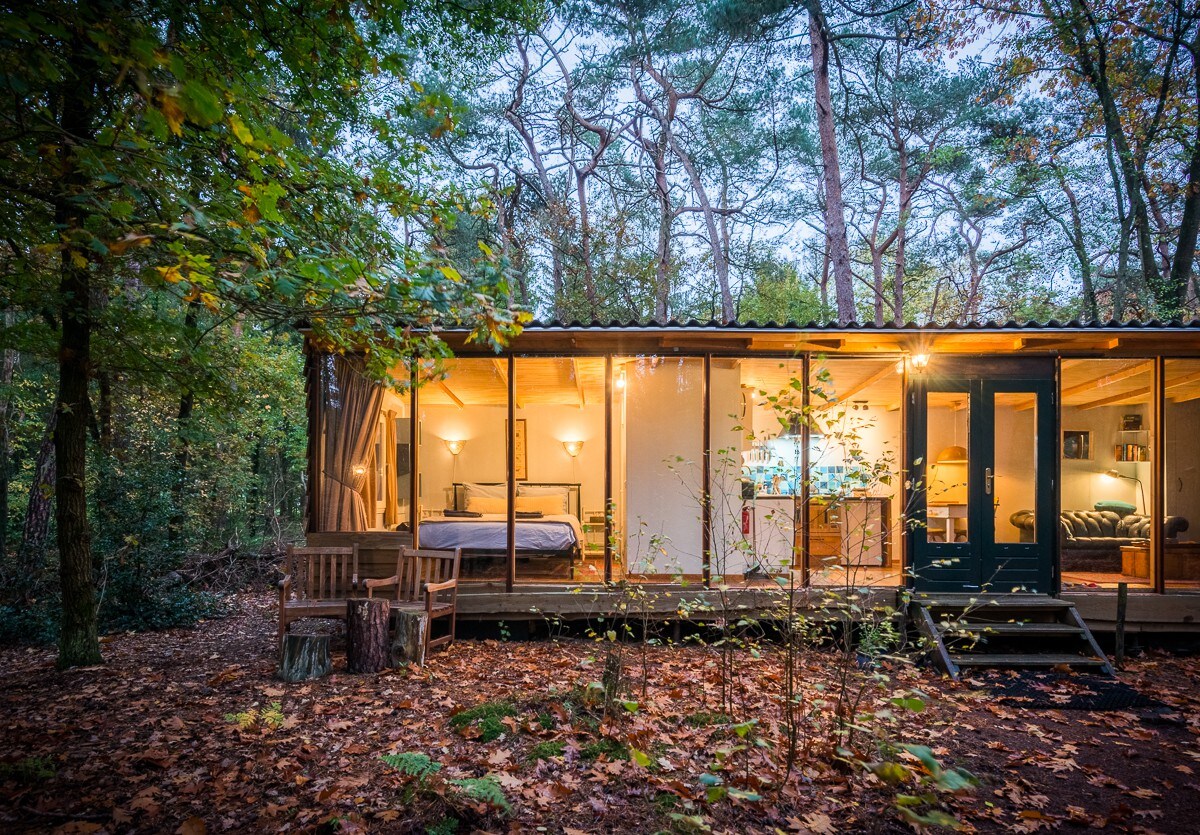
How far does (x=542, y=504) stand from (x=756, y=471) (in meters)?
6.27

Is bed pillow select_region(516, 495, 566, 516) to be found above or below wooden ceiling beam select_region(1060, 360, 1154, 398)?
below

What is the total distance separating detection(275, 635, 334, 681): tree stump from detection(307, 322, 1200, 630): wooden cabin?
1.59 metres

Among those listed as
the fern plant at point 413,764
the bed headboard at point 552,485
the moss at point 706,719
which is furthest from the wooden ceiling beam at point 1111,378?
the fern plant at point 413,764

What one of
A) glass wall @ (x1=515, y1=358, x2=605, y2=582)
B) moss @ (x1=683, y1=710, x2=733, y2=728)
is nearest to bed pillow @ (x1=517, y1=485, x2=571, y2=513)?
glass wall @ (x1=515, y1=358, x2=605, y2=582)

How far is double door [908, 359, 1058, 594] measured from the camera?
6812 millimetres

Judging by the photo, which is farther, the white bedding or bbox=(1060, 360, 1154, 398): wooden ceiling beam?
bbox=(1060, 360, 1154, 398): wooden ceiling beam

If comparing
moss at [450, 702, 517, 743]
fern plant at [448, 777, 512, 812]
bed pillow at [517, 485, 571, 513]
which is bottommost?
moss at [450, 702, 517, 743]

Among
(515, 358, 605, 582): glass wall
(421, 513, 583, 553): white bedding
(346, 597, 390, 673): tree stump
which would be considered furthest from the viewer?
(515, 358, 605, 582): glass wall

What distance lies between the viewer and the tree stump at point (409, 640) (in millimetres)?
5773

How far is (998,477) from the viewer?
6.80 meters

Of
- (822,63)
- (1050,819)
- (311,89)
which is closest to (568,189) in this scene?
(822,63)

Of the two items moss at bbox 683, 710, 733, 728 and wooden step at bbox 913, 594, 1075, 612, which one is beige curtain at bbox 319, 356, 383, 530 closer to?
moss at bbox 683, 710, 733, 728

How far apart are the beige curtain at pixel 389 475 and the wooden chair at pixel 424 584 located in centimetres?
230

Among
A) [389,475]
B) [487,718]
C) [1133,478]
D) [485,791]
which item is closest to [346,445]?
[389,475]
